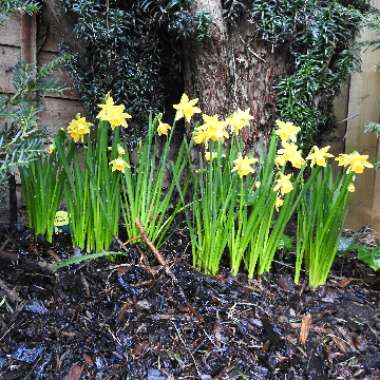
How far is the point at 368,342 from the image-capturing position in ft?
4.15

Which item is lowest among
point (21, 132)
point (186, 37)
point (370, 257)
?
point (370, 257)

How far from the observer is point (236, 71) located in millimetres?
1785

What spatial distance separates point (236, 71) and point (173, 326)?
1057 mm

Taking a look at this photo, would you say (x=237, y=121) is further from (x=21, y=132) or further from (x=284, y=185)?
(x=21, y=132)

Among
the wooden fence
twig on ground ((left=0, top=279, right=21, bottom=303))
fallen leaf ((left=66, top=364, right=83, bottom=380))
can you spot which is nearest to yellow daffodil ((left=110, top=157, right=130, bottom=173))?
twig on ground ((left=0, top=279, right=21, bottom=303))

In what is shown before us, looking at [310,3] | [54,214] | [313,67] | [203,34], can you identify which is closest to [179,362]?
[54,214]

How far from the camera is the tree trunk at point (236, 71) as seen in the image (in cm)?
175

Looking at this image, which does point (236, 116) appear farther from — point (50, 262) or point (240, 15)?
point (50, 262)

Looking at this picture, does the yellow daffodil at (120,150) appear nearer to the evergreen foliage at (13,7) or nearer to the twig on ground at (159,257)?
the twig on ground at (159,257)

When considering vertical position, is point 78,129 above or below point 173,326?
above

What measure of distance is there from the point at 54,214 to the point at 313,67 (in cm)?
116

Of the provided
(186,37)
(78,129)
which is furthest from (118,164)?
(186,37)

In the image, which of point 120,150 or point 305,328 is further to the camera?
point 120,150

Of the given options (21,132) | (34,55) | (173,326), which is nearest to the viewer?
(173,326)
